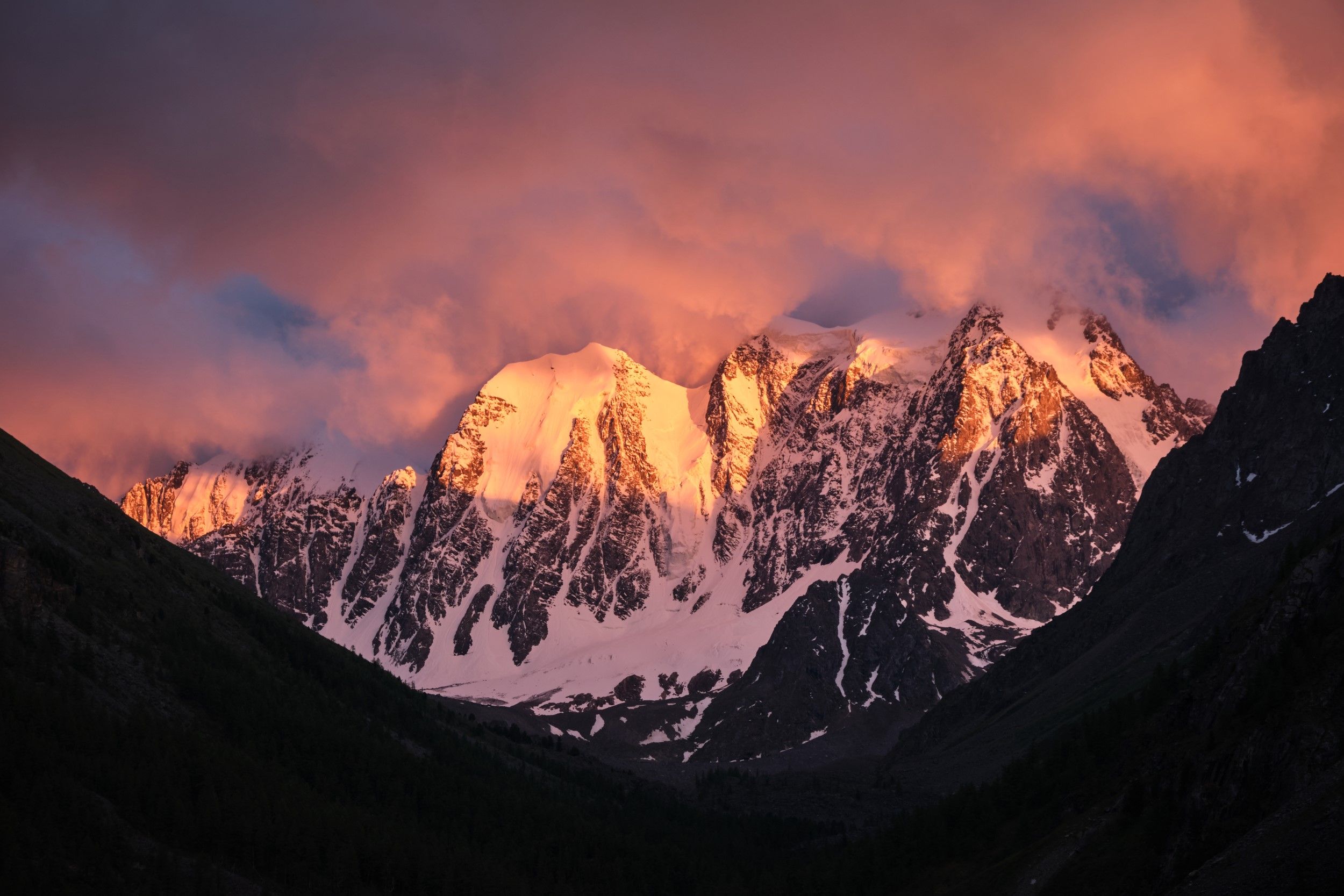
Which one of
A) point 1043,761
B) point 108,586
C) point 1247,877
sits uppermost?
point 108,586

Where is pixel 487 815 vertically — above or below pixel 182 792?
below

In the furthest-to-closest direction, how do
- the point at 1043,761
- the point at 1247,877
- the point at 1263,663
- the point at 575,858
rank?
the point at 575,858 → the point at 1043,761 → the point at 1263,663 → the point at 1247,877

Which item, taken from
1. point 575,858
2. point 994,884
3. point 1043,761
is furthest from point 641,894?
point 994,884

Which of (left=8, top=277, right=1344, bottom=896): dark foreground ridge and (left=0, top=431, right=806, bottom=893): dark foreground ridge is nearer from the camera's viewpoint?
(left=8, top=277, right=1344, bottom=896): dark foreground ridge

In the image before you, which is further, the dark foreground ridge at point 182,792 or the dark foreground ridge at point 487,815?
the dark foreground ridge at point 182,792

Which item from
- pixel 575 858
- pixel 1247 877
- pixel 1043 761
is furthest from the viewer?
pixel 575 858

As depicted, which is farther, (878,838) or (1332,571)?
(878,838)

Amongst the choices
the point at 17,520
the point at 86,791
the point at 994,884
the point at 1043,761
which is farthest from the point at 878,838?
the point at 17,520

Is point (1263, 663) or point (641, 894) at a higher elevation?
point (1263, 663)

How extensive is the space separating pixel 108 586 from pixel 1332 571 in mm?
152040

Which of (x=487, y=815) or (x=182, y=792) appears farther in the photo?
(x=487, y=815)

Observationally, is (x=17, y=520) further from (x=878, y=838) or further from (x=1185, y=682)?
(x=1185, y=682)

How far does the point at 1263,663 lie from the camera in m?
120

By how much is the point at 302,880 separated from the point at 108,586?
70385 mm
